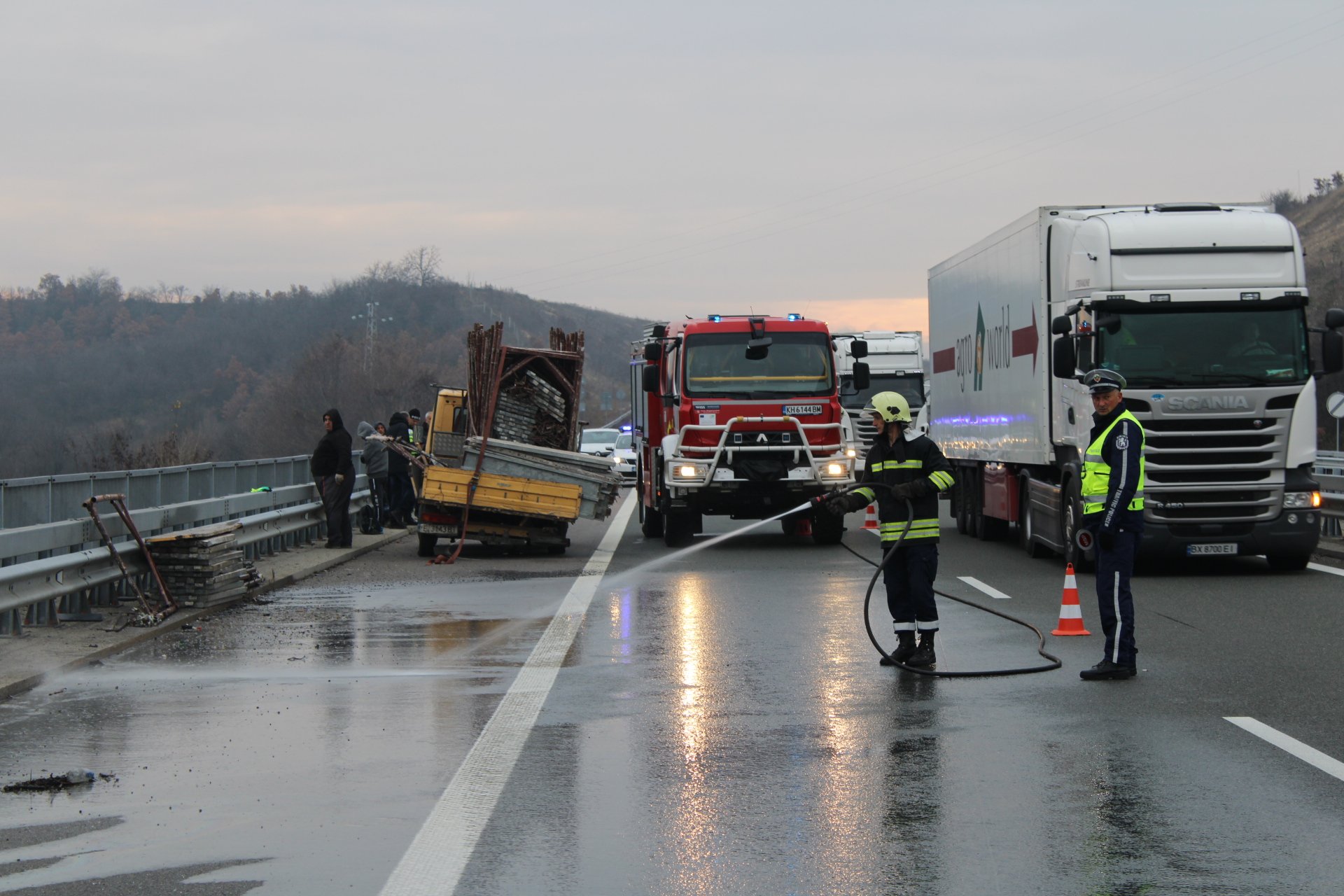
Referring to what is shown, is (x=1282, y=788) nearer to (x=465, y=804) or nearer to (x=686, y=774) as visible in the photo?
(x=686, y=774)

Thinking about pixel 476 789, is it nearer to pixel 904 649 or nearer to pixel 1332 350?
pixel 904 649

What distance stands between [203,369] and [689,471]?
14409 cm

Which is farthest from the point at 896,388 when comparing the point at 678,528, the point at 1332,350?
the point at 1332,350

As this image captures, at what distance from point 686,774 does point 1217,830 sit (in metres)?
2.30

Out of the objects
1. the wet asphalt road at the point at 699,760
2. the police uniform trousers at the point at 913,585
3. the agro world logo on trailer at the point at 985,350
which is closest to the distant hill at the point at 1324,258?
the agro world logo on trailer at the point at 985,350

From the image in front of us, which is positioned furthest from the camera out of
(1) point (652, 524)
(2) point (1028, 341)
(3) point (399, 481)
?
(3) point (399, 481)

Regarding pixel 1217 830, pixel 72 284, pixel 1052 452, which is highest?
pixel 72 284

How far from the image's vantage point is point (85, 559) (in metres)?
12.6

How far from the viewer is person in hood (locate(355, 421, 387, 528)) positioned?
77.6ft

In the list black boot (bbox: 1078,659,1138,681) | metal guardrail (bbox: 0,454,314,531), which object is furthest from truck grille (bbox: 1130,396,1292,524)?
metal guardrail (bbox: 0,454,314,531)

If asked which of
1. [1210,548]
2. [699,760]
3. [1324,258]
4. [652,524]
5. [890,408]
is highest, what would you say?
[1324,258]

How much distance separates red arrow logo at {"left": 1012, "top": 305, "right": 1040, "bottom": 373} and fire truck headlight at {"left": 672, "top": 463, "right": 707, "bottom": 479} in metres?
4.39

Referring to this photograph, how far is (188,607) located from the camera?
13969 millimetres

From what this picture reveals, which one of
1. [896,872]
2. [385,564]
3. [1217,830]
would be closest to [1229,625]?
[1217,830]
